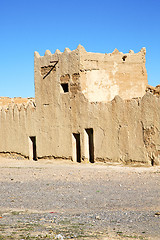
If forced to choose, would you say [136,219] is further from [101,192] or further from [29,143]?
[29,143]

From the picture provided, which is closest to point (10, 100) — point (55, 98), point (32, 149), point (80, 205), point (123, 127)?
point (32, 149)

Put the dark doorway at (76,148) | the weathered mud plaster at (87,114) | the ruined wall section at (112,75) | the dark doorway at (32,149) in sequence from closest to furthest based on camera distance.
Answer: the weathered mud plaster at (87,114) → the dark doorway at (76,148) → the ruined wall section at (112,75) → the dark doorway at (32,149)

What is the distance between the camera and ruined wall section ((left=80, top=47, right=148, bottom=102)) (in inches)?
657

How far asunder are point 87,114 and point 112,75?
10.2 ft

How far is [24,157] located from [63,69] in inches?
194

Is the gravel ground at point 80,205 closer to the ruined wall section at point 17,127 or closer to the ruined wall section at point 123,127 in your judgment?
the ruined wall section at point 123,127

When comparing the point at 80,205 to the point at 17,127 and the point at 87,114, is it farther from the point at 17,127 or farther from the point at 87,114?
the point at 17,127

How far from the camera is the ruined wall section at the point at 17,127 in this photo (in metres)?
18.5

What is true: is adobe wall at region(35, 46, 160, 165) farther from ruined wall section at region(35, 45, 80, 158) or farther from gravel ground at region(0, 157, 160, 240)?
gravel ground at region(0, 157, 160, 240)

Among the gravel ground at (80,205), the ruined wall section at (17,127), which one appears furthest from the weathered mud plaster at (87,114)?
the gravel ground at (80,205)

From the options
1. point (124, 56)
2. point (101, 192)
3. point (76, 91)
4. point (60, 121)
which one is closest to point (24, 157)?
point (60, 121)

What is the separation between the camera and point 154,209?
21.1 ft

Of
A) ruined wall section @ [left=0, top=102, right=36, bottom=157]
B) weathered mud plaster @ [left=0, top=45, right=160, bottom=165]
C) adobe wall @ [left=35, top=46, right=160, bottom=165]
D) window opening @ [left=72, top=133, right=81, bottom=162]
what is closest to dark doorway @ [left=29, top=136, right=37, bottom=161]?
weathered mud plaster @ [left=0, top=45, right=160, bottom=165]

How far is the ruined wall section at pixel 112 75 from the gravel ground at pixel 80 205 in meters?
5.53
